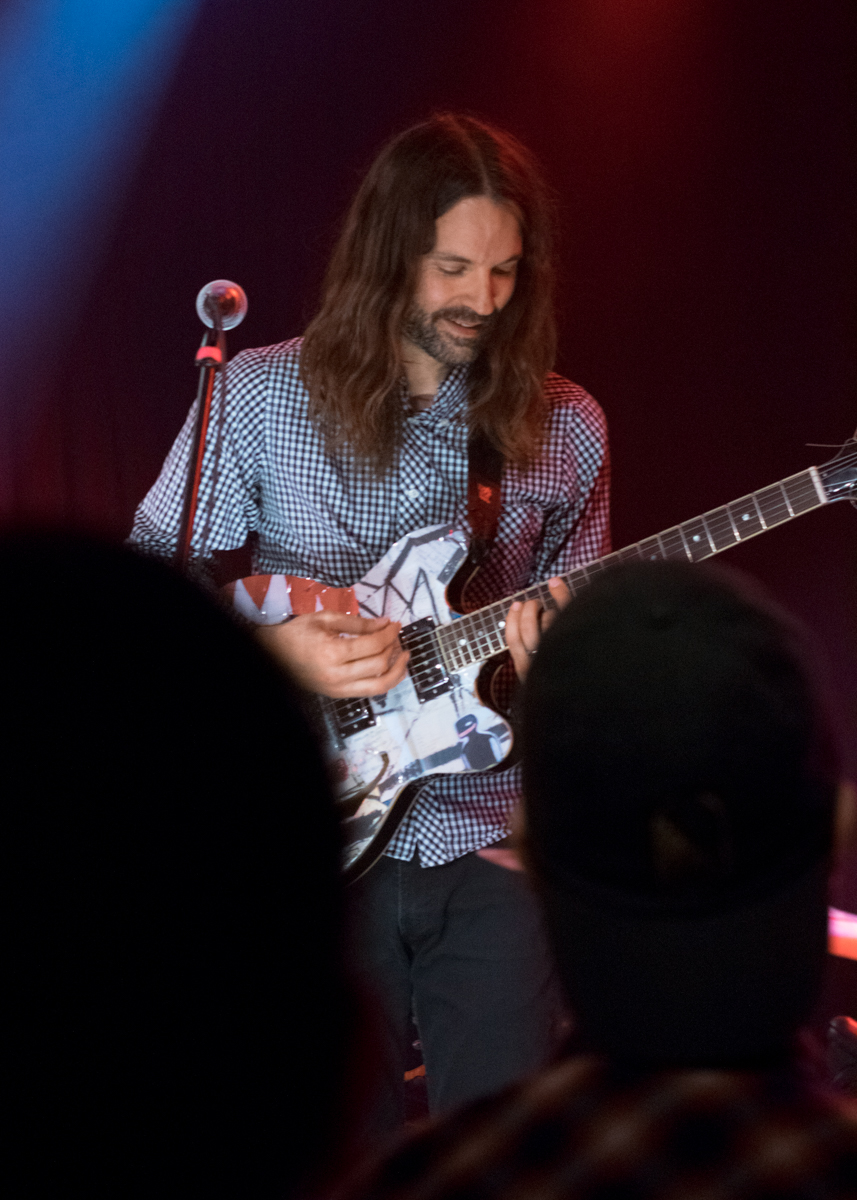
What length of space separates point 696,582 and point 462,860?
158cm

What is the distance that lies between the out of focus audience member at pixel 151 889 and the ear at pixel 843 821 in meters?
0.44

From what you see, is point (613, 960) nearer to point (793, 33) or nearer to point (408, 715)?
point (408, 715)

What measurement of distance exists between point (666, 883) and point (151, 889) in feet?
1.36

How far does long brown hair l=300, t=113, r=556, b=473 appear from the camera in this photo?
247cm

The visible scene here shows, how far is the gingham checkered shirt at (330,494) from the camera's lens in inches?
95.9

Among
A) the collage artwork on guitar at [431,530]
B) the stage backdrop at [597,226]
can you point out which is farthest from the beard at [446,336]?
the stage backdrop at [597,226]

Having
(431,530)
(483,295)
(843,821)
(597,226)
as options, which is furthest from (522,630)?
(597,226)

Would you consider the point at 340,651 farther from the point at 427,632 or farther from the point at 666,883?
the point at 666,883

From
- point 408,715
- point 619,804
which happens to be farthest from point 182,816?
point 408,715

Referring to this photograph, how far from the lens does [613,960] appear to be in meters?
0.81

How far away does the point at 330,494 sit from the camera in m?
2.45

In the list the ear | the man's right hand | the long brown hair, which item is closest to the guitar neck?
the man's right hand

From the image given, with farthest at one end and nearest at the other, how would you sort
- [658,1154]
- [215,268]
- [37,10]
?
[215,268]
[37,10]
[658,1154]

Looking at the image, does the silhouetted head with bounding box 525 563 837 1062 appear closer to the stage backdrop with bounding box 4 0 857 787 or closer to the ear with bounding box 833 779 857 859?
the ear with bounding box 833 779 857 859
